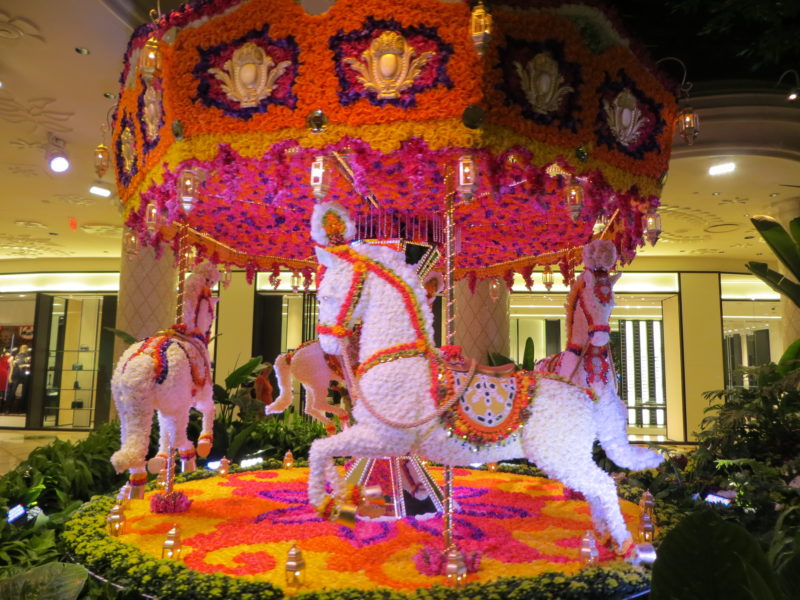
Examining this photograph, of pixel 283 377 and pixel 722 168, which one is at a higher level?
pixel 722 168

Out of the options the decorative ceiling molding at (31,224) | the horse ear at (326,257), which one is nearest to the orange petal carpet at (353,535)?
the horse ear at (326,257)

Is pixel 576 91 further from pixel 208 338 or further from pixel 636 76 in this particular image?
pixel 208 338

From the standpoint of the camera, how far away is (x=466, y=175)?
2.97 meters

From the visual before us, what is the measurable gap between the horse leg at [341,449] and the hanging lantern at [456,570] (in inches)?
23.6

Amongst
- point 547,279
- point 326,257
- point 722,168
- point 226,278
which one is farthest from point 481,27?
point 722,168

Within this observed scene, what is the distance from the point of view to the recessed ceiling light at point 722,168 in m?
7.77

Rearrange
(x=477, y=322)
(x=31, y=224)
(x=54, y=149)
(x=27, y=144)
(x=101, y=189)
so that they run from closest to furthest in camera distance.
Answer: (x=54, y=149), (x=27, y=144), (x=101, y=189), (x=477, y=322), (x=31, y=224)

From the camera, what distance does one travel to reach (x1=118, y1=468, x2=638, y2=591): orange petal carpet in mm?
3098

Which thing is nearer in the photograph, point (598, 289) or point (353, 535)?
point (353, 535)

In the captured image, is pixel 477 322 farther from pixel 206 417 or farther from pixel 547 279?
pixel 206 417

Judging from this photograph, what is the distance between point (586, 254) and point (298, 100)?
2.30m

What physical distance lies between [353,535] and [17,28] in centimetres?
474

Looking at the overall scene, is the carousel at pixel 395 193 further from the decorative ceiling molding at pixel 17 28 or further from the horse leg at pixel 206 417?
the decorative ceiling molding at pixel 17 28

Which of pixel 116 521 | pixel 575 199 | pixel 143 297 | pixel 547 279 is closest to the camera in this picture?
pixel 575 199
